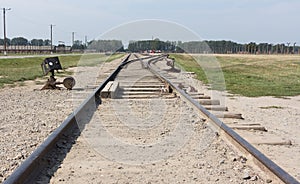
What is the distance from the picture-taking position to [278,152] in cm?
468

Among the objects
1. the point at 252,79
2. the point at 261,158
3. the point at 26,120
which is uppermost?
the point at 261,158

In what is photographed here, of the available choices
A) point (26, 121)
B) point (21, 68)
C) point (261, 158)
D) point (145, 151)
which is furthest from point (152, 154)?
point (21, 68)

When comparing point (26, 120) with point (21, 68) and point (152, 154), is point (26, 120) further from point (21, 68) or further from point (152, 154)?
point (21, 68)

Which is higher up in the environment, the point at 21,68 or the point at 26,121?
the point at 26,121

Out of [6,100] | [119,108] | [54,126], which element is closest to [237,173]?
[54,126]

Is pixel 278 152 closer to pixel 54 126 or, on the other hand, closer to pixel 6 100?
pixel 54 126

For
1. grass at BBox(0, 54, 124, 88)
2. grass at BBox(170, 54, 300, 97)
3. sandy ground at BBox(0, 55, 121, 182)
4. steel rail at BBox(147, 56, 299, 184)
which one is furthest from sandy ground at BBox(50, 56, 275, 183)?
grass at BBox(0, 54, 124, 88)

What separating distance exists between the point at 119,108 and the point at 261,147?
11.3 ft

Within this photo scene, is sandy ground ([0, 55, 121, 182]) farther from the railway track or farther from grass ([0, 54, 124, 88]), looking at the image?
grass ([0, 54, 124, 88])

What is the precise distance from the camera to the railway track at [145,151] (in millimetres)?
3646

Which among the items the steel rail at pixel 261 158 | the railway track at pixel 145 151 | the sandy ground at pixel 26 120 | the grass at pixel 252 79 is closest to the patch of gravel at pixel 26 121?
the sandy ground at pixel 26 120

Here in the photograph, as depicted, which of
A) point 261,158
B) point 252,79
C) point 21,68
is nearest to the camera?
point 261,158

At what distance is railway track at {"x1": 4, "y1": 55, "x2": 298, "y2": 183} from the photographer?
3.65m

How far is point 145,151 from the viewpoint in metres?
4.55
